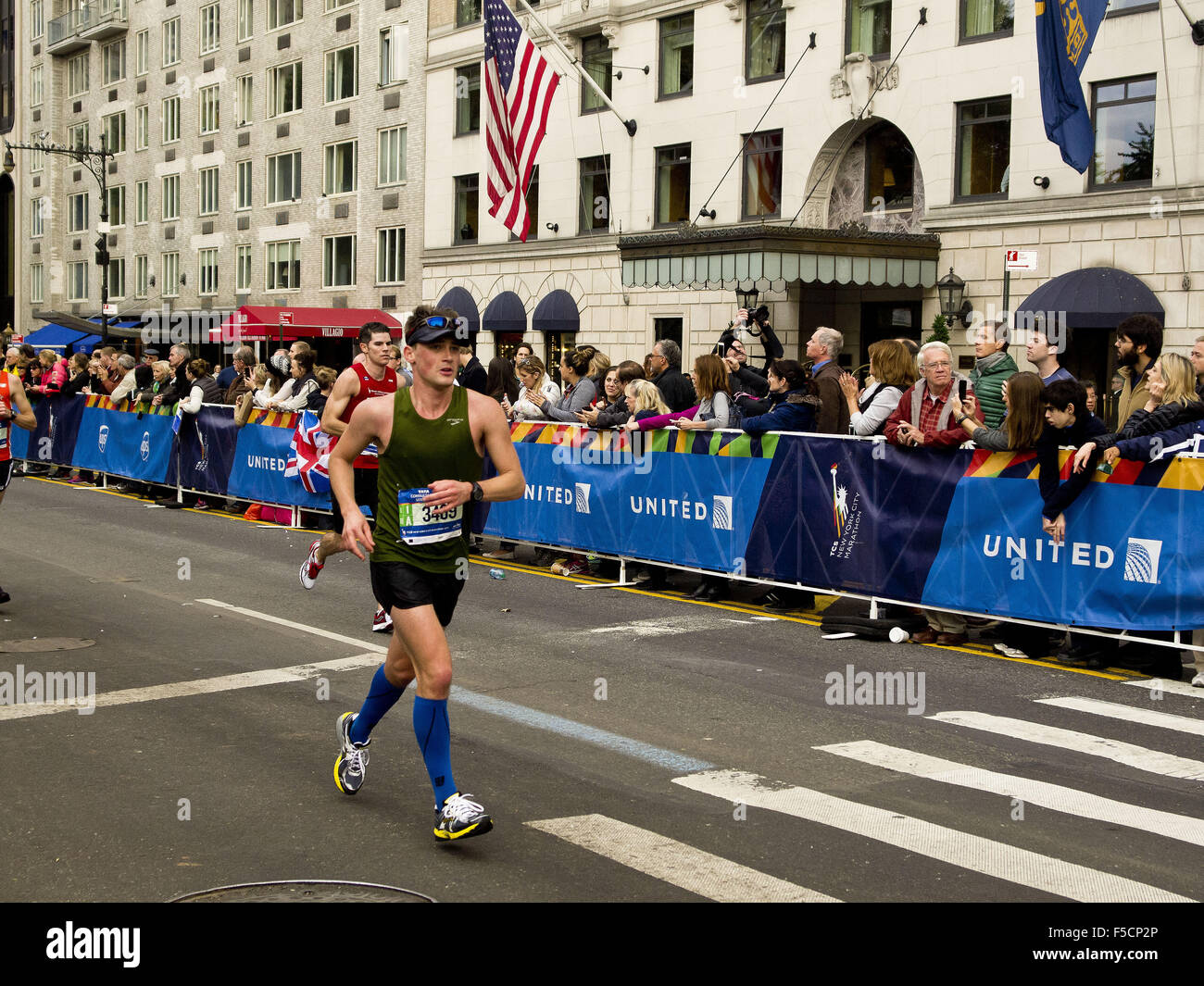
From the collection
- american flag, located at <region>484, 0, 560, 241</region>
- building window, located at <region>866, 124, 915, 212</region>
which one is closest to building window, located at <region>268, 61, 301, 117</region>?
american flag, located at <region>484, 0, 560, 241</region>

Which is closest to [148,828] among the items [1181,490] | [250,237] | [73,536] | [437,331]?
[437,331]

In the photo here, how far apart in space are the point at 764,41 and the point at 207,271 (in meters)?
29.3

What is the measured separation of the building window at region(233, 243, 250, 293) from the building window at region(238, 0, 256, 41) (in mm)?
7403

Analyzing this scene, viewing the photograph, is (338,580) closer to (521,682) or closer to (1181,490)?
(521,682)

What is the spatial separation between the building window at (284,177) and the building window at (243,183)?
67.5 inches

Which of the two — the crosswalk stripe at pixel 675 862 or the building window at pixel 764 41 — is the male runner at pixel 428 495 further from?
the building window at pixel 764 41

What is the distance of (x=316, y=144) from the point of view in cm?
4522

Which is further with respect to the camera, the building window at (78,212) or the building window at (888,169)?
the building window at (78,212)

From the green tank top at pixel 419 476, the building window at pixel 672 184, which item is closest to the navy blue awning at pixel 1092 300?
the building window at pixel 672 184

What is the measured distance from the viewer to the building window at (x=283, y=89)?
46.6 meters

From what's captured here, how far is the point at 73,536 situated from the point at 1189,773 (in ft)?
39.7

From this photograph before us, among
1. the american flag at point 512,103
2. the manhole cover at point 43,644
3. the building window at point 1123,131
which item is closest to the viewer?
the manhole cover at point 43,644

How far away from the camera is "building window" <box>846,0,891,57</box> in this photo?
27.2m

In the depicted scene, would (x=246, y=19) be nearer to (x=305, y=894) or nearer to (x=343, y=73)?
(x=343, y=73)
